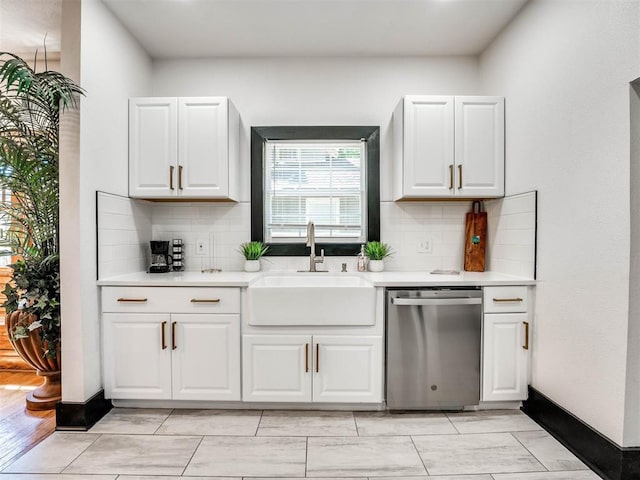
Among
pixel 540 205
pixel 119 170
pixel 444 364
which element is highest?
pixel 119 170

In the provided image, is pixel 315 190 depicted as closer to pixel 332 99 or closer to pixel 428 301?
pixel 332 99

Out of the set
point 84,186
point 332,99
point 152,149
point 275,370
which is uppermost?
point 332,99

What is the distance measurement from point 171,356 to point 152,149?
1478 millimetres

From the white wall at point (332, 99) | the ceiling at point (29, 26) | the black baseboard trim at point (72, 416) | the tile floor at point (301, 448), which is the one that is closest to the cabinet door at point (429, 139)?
the white wall at point (332, 99)

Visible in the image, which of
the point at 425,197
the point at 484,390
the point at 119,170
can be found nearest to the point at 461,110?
the point at 425,197

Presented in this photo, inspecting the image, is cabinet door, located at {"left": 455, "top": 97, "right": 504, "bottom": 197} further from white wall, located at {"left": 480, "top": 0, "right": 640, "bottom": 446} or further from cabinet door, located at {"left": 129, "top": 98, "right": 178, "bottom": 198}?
cabinet door, located at {"left": 129, "top": 98, "right": 178, "bottom": 198}

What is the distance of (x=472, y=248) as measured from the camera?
117 inches

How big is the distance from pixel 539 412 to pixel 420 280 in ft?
3.49

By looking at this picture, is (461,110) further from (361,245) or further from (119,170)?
(119,170)

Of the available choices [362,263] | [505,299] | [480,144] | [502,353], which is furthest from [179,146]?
[502,353]

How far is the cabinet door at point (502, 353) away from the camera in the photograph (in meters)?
2.41

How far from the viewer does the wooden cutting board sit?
2961 mm

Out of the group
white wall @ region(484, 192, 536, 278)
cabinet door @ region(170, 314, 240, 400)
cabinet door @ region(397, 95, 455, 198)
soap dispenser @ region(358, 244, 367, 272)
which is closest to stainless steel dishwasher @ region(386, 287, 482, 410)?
white wall @ region(484, 192, 536, 278)

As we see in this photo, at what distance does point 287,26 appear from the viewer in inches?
105
